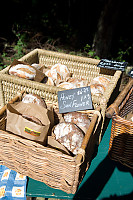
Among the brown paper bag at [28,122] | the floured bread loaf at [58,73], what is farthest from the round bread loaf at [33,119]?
the floured bread loaf at [58,73]

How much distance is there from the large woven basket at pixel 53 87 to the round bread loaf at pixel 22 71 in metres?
0.07

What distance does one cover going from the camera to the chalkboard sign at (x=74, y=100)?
57.0 inches

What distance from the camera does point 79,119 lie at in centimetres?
143

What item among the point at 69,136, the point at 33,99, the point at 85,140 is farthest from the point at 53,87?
the point at 85,140

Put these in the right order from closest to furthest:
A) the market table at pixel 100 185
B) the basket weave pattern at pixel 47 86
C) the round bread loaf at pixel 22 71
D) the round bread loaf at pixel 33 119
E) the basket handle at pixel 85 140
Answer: the basket handle at pixel 85 140 < the market table at pixel 100 185 < the round bread loaf at pixel 33 119 < the basket weave pattern at pixel 47 86 < the round bread loaf at pixel 22 71

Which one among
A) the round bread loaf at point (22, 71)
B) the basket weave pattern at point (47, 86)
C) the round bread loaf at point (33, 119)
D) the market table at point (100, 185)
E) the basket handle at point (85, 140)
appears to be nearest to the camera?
the basket handle at point (85, 140)

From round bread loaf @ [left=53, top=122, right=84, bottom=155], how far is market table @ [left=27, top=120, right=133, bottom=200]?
24cm

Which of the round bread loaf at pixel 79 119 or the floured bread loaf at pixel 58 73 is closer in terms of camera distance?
the round bread loaf at pixel 79 119

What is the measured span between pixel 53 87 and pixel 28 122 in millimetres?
418

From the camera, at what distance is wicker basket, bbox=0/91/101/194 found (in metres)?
1.04

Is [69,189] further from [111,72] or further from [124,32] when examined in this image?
[124,32]

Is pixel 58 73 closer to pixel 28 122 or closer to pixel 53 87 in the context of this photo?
pixel 53 87

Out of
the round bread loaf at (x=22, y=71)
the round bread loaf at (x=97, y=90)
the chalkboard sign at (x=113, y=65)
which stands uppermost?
the chalkboard sign at (x=113, y=65)

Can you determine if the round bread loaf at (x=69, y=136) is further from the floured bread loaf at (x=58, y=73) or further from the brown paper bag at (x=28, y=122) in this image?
the floured bread loaf at (x=58, y=73)
